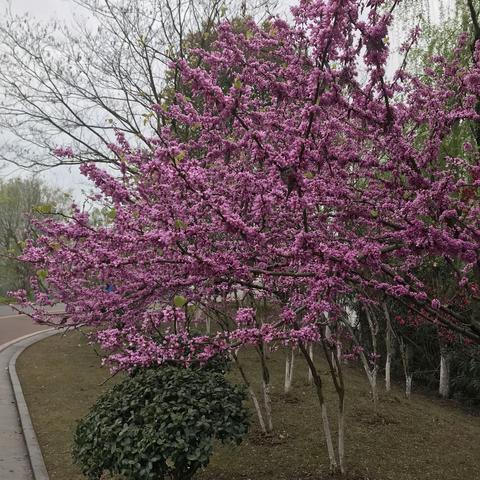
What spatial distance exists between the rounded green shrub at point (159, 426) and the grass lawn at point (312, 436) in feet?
4.51

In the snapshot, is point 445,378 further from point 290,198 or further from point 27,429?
point 290,198

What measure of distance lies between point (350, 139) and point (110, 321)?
2415mm

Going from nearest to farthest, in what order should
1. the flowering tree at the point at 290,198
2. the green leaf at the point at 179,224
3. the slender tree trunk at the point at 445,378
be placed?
1. the green leaf at the point at 179,224
2. the flowering tree at the point at 290,198
3. the slender tree trunk at the point at 445,378

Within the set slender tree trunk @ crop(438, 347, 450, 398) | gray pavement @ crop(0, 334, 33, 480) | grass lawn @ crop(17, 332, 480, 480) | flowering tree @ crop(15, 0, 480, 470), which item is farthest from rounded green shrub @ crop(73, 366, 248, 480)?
slender tree trunk @ crop(438, 347, 450, 398)

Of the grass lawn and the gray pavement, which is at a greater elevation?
the grass lawn

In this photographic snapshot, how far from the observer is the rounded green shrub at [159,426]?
13.9 ft

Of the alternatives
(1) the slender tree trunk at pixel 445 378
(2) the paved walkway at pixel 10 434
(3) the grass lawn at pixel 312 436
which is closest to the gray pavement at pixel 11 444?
(2) the paved walkway at pixel 10 434

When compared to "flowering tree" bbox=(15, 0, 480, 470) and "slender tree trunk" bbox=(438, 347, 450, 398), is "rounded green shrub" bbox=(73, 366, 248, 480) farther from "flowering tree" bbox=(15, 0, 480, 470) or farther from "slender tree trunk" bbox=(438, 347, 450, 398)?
"slender tree trunk" bbox=(438, 347, 450, 398)

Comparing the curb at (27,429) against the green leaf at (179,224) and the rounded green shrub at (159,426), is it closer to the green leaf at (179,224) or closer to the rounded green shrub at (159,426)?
the rounded green shrub at (159,426)

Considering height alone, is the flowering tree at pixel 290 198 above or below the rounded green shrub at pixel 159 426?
above

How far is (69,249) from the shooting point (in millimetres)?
3791

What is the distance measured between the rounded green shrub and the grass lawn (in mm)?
1376

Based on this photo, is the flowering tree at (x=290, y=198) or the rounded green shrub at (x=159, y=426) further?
the rounded green shrub at (x=159, y=426)

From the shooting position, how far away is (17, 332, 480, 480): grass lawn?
594 cm
